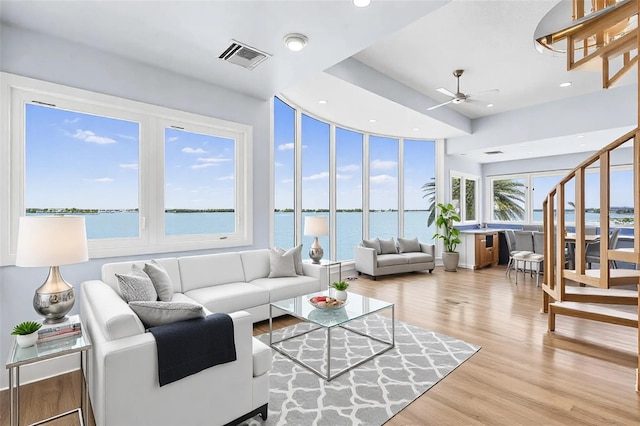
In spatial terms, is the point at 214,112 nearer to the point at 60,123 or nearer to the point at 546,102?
the point at 60,123

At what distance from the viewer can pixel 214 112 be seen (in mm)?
3924

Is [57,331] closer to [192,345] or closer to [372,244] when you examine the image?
[192,345]

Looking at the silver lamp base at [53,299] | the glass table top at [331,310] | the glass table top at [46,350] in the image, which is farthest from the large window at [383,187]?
the glass table top at [46,350]

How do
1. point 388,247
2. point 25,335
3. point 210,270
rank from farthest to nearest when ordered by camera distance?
point 388,247, point 210,270, point 25,335

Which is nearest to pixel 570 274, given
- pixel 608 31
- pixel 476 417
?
pixel 476 417

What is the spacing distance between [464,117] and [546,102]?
1.44 m

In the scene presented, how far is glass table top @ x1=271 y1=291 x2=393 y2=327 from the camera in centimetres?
265

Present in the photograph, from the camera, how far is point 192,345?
1774 mm

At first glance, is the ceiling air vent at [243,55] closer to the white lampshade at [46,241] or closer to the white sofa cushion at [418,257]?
the white lampshade at [46,241]

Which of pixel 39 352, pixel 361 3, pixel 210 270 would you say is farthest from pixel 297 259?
pixel 361 3

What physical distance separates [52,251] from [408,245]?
612 centimetres

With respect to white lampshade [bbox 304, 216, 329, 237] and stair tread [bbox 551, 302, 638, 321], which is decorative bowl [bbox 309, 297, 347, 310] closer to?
white lampshade [bbox 304, 216, 329, 237]

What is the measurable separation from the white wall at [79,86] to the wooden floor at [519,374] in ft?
2.13

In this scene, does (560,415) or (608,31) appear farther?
(608,31)
